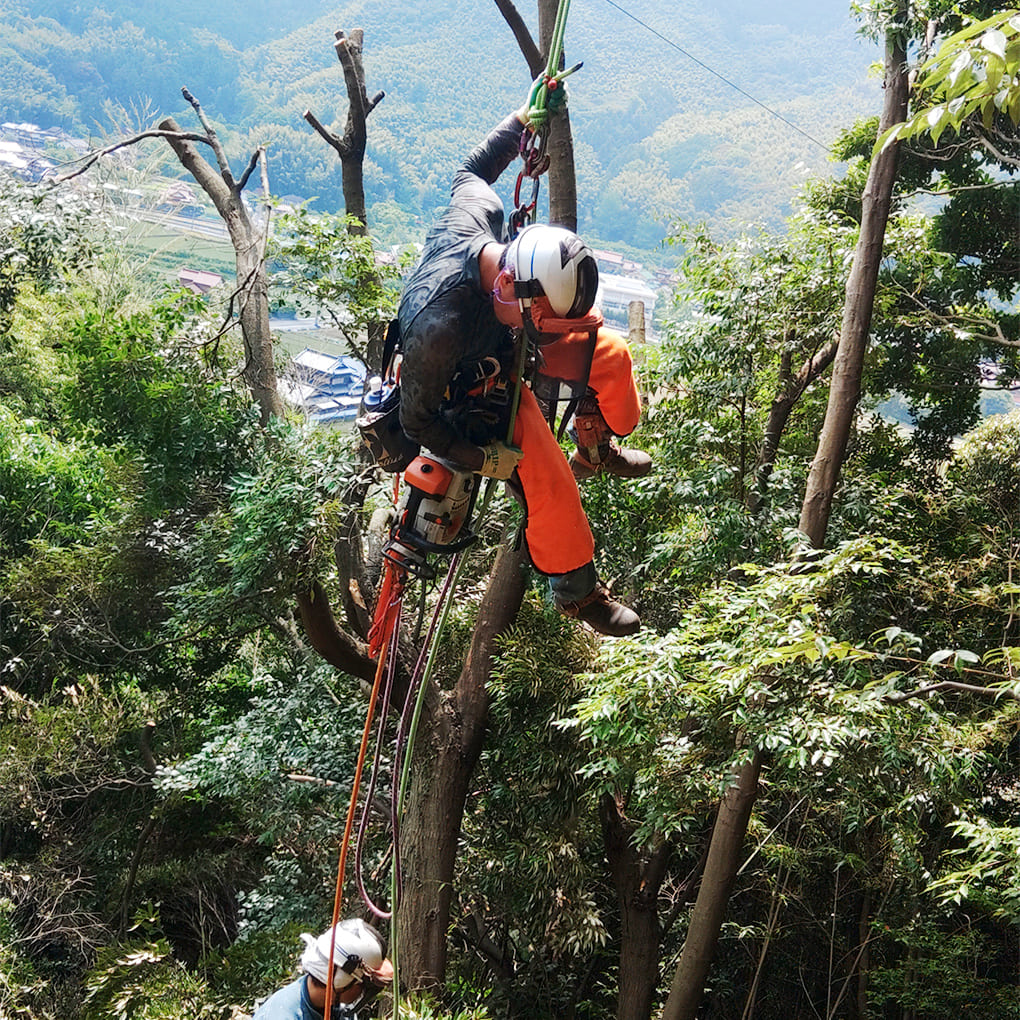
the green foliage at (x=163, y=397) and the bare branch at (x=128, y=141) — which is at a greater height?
the bare branch at (x=128, y=141)

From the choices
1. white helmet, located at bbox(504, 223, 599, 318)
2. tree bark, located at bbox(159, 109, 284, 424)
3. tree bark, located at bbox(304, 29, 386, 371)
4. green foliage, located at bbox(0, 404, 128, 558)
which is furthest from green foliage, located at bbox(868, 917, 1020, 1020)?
green foliage, located at bbox(0, 404, 128, 558)

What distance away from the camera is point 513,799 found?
4789mm

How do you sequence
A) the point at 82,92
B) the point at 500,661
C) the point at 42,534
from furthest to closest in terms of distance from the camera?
the point at 82,92 → the point at 42,534 → the point at 500,661

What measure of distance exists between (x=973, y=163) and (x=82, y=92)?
42081 mm

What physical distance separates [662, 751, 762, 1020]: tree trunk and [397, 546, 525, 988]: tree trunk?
1108 mm

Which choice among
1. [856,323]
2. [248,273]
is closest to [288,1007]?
[856,323]

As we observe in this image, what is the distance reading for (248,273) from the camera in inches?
226

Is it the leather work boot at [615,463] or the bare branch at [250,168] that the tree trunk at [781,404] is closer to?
the leather work boot at [615,463]

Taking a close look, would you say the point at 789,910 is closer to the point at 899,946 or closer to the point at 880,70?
the point at 899,946

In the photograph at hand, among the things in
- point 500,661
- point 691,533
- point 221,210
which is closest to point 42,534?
point 221,210

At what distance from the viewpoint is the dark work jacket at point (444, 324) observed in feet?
6.01

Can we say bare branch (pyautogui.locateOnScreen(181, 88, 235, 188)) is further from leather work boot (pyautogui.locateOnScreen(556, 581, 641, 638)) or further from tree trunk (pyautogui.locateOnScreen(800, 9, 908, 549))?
leather work boot (pyautogui.locateOnScreen(556, 581, 641, 638))

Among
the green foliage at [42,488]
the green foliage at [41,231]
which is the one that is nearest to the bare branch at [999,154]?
the green foliage at [41,231]

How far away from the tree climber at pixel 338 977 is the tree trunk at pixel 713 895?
60.9 inches
